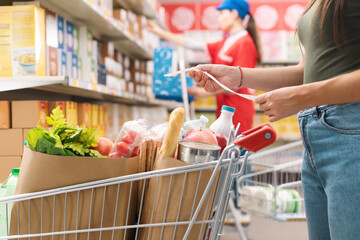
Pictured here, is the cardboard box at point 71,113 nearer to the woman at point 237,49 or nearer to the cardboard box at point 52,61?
the cardboard box at point 52,61

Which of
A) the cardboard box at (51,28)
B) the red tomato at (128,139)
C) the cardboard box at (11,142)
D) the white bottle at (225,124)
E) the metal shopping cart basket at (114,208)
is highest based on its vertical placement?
the cardboard box at (51,28)

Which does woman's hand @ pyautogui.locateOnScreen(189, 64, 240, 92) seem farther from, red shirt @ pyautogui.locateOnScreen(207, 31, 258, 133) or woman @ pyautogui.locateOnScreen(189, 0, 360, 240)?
red shirt @ pyautogui.locateOnScreen(207, 31, 258, 133)

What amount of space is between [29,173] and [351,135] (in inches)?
33.7

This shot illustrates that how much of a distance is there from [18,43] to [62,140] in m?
0.91

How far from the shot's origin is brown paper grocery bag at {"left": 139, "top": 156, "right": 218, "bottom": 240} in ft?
3.45

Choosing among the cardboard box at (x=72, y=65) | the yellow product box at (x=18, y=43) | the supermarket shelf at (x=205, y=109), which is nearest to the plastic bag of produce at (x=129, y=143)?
the yellow product box at (x=18, y=43)

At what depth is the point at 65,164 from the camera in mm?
1046

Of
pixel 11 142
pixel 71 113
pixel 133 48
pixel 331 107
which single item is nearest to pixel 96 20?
pixel 71 113

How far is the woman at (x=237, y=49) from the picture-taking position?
3395mm

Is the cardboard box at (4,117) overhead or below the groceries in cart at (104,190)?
overhead

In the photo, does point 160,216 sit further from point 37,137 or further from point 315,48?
point 315,48

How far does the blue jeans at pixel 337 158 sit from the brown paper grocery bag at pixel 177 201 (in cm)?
31

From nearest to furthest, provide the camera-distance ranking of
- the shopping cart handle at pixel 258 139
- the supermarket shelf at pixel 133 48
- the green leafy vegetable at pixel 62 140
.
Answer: the shopping cart handle at pixel 258 139
the green leafy vegetable at pixel 62 140
the supermarket shelf at pixel 133 48

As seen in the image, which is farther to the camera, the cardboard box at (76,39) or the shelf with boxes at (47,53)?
the cardboard box at (76,39)
